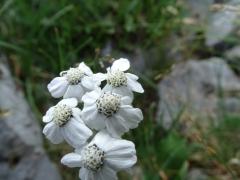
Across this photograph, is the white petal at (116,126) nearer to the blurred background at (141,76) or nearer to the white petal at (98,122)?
the white petal at (98,122)

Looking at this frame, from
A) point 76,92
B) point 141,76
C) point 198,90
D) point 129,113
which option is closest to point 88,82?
point 76,92

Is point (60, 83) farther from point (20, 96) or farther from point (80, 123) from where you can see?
point (20, 96)

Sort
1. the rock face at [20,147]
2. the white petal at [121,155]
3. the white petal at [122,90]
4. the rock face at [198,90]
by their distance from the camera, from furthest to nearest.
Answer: the rock face at [198,90] → the rock face at [20,147] → the white petal at [122,90] → the white petal at [121,155]

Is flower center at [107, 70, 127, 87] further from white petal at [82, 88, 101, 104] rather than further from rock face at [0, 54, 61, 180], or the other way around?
rock face at [0, 54, 61, 180]

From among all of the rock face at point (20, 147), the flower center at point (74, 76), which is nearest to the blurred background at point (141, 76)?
the rock face at point (20, 147)

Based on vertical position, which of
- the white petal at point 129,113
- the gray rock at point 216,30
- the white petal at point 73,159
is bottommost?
the gray rock at point 216,30

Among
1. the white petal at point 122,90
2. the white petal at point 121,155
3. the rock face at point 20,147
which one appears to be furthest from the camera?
the rock face at point 20,147

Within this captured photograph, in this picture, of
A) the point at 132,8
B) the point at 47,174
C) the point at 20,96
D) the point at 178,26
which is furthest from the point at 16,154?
the point at 178,26
